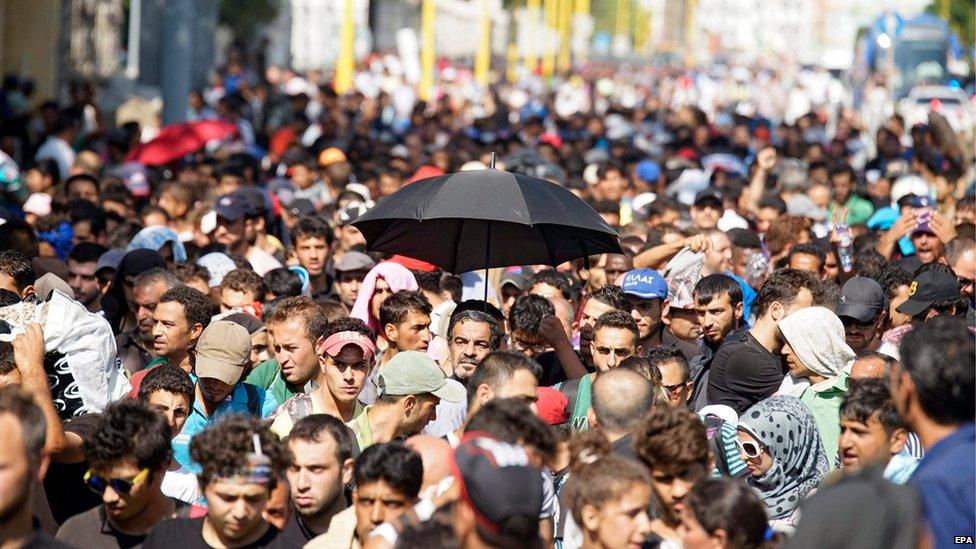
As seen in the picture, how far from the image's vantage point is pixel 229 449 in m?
5.32

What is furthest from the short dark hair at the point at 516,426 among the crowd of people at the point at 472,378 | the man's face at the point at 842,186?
the man's face at the point at 842,186

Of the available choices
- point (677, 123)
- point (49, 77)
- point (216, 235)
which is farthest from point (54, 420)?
point (677, 123)

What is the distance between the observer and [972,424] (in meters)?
4.66

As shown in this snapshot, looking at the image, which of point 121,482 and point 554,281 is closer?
point 121,482

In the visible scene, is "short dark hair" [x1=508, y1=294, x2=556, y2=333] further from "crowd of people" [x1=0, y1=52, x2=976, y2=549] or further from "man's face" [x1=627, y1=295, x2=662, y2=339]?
"man's face" [x1=627, y1=295, x2=662, y2=339]

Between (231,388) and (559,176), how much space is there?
8.44 m

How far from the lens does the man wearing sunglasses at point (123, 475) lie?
5547 mm

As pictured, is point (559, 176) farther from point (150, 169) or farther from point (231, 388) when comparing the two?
point (231, 388)

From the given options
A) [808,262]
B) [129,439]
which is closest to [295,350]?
[129,439]

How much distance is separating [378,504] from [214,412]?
7.36 ft

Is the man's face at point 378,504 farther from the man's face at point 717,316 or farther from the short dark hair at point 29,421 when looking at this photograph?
the man's face at point 717,316

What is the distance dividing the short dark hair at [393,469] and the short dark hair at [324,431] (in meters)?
0.53

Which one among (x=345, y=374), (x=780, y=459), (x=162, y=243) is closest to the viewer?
(x=780, y=459)

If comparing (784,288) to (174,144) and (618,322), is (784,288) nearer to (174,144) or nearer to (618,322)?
(618,322)
